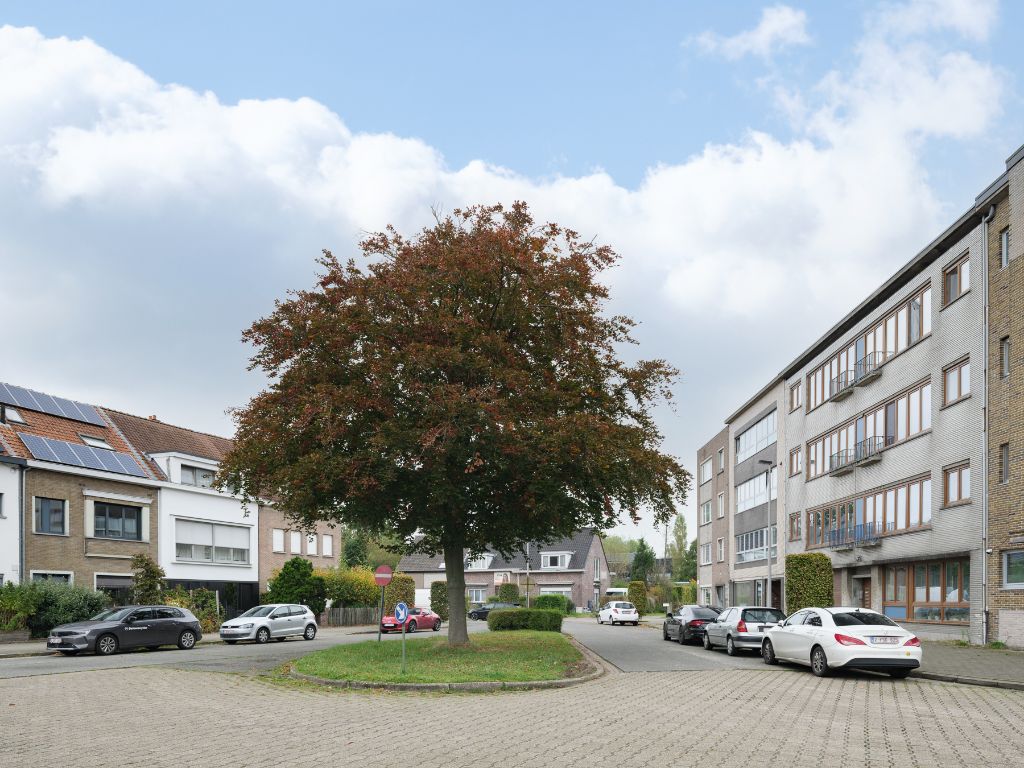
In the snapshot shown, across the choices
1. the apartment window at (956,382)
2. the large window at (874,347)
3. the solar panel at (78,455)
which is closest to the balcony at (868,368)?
the large window at (874,347)

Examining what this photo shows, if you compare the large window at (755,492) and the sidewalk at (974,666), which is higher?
the large window at (755,492)

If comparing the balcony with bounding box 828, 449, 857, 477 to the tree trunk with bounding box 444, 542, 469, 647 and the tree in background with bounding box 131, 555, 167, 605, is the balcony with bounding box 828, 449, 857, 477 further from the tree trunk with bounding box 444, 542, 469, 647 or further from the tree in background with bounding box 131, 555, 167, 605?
the tree in background with bounding box 131, 555, 167, 605

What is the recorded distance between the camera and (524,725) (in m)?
12.5

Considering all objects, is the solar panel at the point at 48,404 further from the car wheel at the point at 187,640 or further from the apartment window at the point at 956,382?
the apartment window at the point at 956,382

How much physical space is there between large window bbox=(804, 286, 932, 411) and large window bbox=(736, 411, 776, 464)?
264 inches

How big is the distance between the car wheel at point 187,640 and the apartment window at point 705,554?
143 ft

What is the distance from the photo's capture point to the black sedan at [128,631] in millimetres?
27469

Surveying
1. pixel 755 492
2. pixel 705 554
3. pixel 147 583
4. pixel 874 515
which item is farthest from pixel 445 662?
pixel 705 554

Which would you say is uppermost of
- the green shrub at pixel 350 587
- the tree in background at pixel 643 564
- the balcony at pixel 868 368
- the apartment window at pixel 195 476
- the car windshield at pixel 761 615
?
the balcony at pixel 868 368

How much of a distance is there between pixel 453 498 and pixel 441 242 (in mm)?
5968

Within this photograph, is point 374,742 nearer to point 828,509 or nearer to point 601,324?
point 601,324

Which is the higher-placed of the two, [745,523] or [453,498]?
[453,498]

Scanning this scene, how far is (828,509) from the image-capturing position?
42562mm

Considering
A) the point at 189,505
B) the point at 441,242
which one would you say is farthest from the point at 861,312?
the point at 189,505
